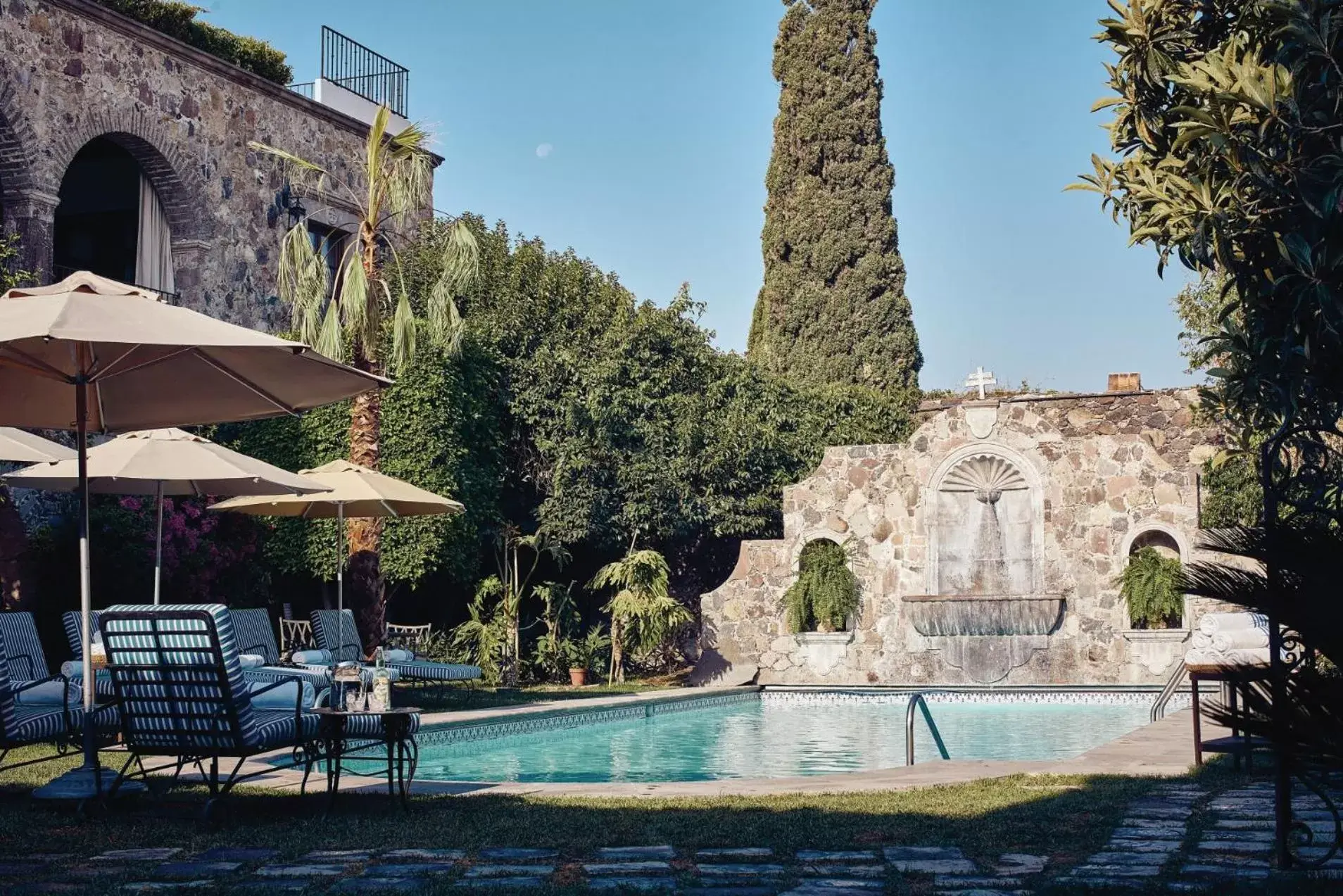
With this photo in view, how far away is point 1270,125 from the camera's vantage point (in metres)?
6.32

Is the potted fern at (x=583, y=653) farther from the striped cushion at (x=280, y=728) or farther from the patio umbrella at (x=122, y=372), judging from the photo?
the striped cushion at (x=280, y=728)

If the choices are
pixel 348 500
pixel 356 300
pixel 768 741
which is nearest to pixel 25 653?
pixel 348 500

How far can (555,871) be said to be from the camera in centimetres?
518

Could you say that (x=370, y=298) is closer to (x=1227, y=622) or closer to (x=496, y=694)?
(x=496, y=694)

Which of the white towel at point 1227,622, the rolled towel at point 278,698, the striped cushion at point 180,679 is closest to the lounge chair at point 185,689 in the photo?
the striped cushion at point 180,679

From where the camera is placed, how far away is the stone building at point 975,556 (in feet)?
59.7

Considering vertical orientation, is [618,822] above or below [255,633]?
below

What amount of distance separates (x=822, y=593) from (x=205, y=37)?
1136 cm

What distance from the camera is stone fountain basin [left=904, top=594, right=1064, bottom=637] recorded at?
18.3 meters

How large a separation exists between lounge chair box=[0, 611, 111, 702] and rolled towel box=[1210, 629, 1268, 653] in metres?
7.36

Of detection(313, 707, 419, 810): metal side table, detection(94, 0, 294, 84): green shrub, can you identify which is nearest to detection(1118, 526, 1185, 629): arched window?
detection(313, 707, 419, 810): metal side table

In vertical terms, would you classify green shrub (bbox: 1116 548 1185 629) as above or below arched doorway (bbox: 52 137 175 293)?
below

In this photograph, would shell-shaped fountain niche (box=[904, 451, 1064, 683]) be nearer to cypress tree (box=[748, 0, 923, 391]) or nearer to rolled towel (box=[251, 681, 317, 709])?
cypress tree (box=[748, 0, 923, 391])

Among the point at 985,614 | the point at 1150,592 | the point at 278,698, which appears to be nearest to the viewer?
the point at 278,698
